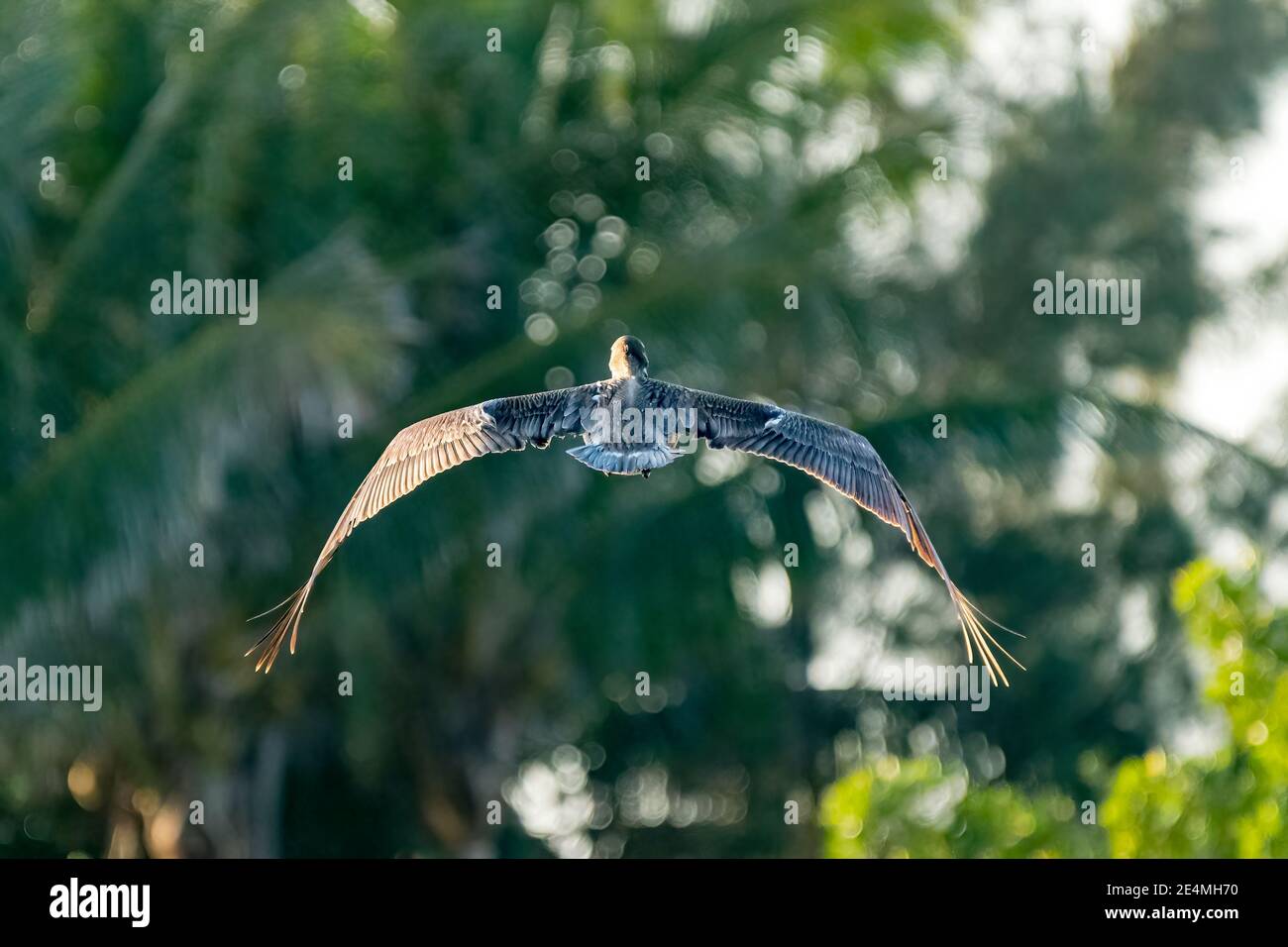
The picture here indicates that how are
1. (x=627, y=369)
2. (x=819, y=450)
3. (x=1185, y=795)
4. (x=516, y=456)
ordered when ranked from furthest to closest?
(x=516, y=456)
(x=1185, y=795)
(x=819, y=450)
(x=627, y=369)

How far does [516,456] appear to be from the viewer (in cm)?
1873

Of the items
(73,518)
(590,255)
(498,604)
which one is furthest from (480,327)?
(73,518)

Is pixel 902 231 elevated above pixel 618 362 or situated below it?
above

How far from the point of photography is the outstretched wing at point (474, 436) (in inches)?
314

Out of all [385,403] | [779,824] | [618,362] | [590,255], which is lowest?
[779,824]

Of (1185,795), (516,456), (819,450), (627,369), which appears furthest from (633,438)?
(516,456)

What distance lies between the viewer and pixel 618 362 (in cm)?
789

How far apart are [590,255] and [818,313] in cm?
229

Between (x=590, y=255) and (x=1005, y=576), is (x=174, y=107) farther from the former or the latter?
(x=1005, y=576)

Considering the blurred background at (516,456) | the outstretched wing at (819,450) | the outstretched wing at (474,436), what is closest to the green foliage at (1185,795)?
the blurred background at (516,456)

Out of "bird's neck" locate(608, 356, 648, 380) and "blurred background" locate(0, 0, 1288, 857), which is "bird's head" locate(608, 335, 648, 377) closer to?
"bird's neck" locate(608, 356, 648, 380)

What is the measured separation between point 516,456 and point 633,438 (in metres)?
11.2

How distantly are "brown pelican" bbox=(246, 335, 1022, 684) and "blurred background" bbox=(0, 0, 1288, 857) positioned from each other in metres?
5.29

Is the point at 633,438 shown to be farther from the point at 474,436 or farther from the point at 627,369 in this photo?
the point at 474,436
